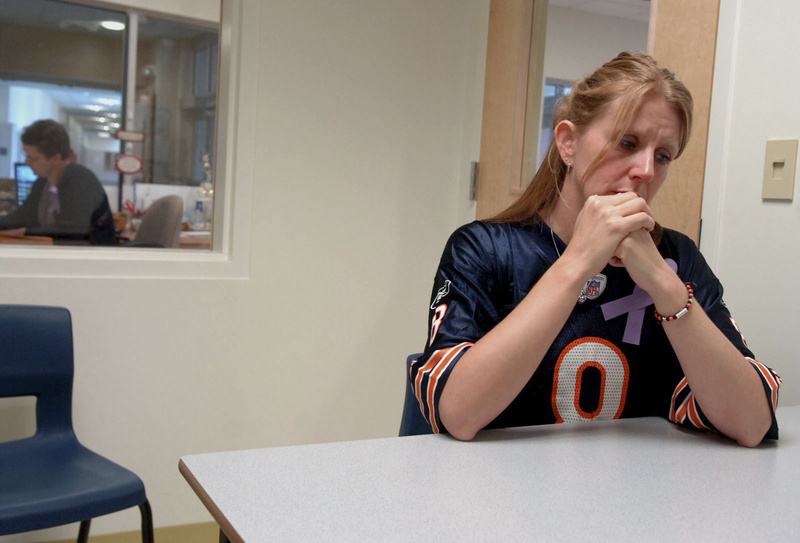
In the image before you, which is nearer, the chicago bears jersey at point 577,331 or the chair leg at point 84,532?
the chicago bears jersey at point 577,331

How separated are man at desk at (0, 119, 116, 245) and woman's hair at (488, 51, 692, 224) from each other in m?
1.79

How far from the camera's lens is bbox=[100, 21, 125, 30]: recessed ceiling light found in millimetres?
4652

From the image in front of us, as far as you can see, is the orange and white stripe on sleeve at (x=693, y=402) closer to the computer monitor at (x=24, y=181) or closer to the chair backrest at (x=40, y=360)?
Answer: the chair backrest at (x=40, y=360)

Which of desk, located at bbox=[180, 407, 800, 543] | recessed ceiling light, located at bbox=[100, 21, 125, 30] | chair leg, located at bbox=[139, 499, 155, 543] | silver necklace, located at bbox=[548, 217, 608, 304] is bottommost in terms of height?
chair leg, located at bbox=[139, 499, 155, 543]

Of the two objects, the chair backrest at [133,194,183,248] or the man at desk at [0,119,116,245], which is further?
the chair backrest at [133,194,183,248]

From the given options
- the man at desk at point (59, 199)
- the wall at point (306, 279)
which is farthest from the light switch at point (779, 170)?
the man at desk at point (59, 199)

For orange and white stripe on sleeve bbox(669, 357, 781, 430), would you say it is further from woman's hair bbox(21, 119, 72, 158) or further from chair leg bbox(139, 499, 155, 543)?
woman's hair bbox(21, 119, 72, 158)

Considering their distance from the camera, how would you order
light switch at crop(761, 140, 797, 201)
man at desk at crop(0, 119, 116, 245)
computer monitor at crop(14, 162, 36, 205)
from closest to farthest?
light switch at crop(761, 140, 797, 201) → man at desk at crop(0, 119, 116, 245) → computer monitor at crop(14, 162, 36, 205)

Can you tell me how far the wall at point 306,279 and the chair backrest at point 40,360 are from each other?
13cm

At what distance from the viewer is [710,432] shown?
1.17 metres

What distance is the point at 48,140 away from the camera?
307 centimetres

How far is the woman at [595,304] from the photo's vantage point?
108 centimetres

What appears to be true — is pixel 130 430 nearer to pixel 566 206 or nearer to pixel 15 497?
pixel 15 497

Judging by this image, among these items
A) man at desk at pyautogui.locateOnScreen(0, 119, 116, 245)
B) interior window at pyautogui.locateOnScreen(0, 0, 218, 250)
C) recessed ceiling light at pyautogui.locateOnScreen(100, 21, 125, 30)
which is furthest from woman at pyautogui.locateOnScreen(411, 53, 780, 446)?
recessed ceiling light at pyautogui.locateOnScreen(100, 21, 125, 30)
